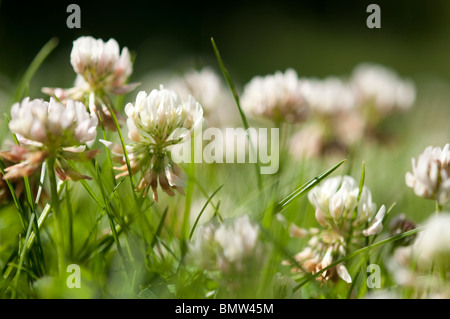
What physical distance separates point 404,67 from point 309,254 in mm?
3265

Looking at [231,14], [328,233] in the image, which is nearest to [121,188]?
[328,233]

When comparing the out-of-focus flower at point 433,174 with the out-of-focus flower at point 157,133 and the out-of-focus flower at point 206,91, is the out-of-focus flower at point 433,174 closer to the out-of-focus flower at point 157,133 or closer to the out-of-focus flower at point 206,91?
the out-of-focus flower at point 157,133

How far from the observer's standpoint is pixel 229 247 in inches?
19.8

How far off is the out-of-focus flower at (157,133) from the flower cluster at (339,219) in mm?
147

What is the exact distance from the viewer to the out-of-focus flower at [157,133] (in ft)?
1.91

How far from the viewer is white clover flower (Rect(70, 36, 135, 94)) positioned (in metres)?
0.65

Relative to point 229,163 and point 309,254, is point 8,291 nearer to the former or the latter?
point 309,254

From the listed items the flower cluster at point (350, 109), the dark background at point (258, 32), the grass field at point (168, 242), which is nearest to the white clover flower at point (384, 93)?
the flower cluster at point (350, 109)

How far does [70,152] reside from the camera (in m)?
0.57

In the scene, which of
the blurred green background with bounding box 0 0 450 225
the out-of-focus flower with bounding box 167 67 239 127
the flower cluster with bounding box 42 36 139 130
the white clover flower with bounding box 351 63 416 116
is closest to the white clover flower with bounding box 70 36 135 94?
the flower cluster with bounding box 42 36 139 130

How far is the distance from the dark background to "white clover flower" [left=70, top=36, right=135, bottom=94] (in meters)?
1.96

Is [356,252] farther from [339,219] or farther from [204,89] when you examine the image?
[204,89]
